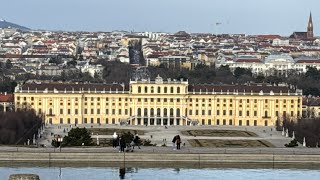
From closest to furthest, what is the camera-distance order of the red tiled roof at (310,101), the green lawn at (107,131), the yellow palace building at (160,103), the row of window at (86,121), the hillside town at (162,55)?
the green lawn at (107,131), the row of window at (86,121), the yellow palace building at (160,103), the red tiled roof at (310,101), the hillside town at (162,55)

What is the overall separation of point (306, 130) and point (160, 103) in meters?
20.5

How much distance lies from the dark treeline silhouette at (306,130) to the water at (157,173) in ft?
49.9

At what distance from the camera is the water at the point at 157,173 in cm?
2834

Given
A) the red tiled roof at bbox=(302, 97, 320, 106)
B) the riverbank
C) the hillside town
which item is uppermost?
the hillside town

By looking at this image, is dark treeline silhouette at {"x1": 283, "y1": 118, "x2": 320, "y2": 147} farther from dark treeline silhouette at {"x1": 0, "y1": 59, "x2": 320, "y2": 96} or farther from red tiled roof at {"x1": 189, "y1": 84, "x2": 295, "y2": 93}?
dark treeline silhouette at {"x1": 0, "y1": 59, "x2": 320, "y2": 96}

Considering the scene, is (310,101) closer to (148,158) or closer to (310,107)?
(310,107)

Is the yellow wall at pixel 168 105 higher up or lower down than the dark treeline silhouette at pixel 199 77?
lower down

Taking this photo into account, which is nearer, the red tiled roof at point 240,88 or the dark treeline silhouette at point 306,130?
the dark treeline silhouette at point 306,130

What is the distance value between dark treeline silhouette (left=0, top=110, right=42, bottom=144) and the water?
43.9 ft

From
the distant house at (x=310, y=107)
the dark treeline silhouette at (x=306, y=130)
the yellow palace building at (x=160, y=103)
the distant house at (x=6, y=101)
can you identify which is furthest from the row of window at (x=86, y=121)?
the dark treeline silhouette at (x=306, y=130)

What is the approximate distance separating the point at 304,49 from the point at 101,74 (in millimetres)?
57451

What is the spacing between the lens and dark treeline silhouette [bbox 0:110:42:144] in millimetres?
45031

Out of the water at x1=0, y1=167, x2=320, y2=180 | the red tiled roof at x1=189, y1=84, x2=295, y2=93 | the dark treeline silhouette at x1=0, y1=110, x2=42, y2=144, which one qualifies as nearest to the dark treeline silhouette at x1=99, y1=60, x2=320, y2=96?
the red tiled roof at x1=189, y1=84, x2=295, y2=93

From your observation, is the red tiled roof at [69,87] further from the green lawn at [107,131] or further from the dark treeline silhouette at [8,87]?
the green lawn at [107,131]
